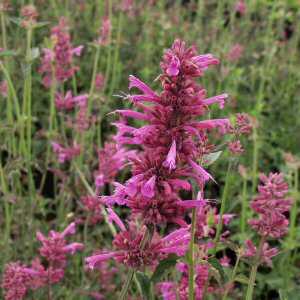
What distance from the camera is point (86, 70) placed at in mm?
5055

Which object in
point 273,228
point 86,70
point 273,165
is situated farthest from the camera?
point 86,70

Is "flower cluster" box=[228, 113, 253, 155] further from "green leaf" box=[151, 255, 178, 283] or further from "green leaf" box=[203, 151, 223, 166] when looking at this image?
"green leaf" box=[151, 255, 178, 283]

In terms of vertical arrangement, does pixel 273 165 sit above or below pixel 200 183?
below

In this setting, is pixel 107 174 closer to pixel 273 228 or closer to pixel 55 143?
pixel 55 143

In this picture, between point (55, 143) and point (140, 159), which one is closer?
point (140, 159)

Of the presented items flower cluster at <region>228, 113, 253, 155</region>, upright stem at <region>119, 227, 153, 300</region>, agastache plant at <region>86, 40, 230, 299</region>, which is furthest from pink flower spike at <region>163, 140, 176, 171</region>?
flower cluster at <region>228, 113, 253, 155</region>

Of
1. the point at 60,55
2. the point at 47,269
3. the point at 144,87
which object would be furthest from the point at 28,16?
the point at 144,87

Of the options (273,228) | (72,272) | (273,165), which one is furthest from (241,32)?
(273,228)

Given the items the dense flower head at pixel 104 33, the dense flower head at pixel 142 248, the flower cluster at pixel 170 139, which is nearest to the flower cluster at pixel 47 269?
the dense flower head at pixel 142 248

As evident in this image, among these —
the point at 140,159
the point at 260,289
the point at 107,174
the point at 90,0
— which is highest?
the point at 90,0

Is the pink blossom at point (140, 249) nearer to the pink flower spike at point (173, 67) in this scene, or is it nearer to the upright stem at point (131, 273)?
the upright stem at point (131, 273)

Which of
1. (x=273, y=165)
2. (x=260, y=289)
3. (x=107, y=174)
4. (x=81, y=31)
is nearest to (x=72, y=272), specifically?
(x=107, y=174)

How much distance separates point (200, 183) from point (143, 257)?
29 centimetres

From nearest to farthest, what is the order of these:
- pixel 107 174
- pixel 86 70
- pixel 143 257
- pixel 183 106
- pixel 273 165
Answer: pixel 183 106 → pixel 143 257 → pixel 107 174 → pixel 273 165 → pixel 86 70
